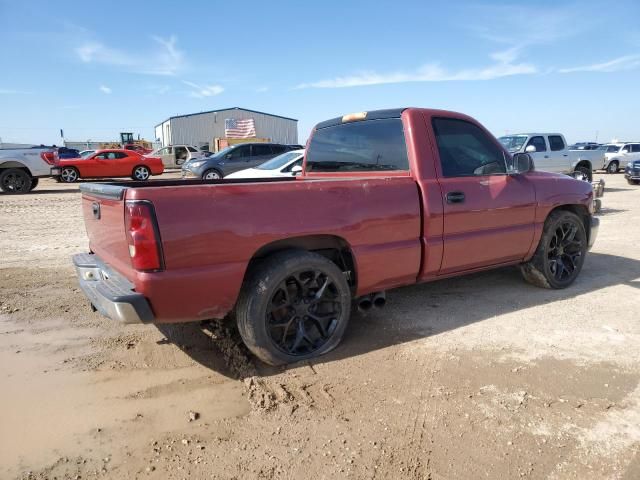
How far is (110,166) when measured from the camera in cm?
2095

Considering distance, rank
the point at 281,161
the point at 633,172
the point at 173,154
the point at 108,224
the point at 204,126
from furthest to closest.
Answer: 1. the point at 204,126
2. the point at 173,154
3. the point at 633,172
4. the point at 281,161
5. the point at 108,224

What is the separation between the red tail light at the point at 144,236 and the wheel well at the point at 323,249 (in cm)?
67

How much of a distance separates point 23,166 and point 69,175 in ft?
16.8

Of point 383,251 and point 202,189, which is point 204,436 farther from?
point 383,251

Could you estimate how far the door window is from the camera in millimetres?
13672

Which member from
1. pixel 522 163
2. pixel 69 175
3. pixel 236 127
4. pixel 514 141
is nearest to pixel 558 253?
pixel 522 163

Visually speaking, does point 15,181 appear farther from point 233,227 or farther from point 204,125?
point 204,125

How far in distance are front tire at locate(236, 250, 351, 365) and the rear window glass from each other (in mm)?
1267

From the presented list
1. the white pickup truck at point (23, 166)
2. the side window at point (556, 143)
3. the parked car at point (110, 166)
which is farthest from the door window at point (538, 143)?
the parked car at point (110, 166)

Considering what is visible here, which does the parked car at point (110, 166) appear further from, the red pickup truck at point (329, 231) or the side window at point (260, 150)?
the red pickup truck at point (329, 231)

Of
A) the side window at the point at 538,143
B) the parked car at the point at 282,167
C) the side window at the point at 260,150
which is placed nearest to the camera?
the parked car at the point at 282,167

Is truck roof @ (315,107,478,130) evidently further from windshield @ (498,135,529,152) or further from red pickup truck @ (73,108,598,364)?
windshield @ (498,135,529,152)

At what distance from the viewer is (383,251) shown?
3.57 meters

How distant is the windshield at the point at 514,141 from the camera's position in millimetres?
13531
